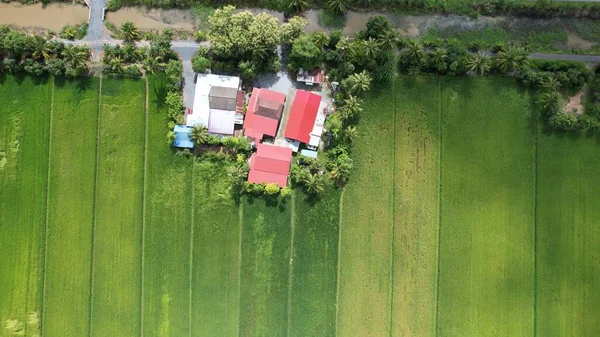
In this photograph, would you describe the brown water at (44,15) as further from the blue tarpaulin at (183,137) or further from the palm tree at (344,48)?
the palm tree at (344,48)

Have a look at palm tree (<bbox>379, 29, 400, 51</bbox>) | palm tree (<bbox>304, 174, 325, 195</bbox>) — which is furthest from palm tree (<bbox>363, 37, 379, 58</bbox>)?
palm tree (<bbox>304, 174, 325, 195</bbox>)

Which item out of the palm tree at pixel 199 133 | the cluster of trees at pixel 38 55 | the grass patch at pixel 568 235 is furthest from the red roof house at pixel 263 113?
the grass patch at pixel 568 235

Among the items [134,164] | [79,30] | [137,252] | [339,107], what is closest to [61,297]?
[137,252]

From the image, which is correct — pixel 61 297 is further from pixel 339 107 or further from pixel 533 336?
pixel 533 336

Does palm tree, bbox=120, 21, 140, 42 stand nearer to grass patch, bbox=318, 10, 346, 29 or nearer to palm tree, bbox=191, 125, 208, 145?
palm tree, bbox=191, 125, 208, 145

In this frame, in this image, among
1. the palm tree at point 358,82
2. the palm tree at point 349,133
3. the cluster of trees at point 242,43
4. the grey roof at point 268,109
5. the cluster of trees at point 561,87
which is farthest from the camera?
the cluster of trees at point 561,87

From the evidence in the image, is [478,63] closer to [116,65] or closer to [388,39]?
[388,39]

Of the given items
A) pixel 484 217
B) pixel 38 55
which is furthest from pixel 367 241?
pixel 38 55
